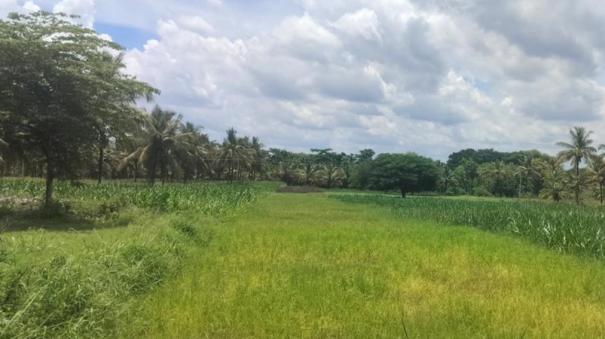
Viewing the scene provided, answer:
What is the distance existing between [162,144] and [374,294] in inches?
2049

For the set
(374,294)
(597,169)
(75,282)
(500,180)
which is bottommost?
(374,294)

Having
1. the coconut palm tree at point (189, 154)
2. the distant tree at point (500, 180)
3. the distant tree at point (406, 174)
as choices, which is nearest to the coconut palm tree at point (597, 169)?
the distant tree at point (406, 174)

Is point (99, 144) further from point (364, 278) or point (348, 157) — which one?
point (348, 157)

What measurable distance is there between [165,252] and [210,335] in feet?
16.5

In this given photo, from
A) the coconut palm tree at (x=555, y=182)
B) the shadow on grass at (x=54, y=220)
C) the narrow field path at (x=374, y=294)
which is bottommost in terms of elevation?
the narrow field path at (x=374, y=294)

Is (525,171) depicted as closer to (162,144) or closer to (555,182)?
(555,182)

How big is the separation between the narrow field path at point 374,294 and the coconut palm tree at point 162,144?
44.4 m

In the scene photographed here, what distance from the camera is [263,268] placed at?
40.7 ft

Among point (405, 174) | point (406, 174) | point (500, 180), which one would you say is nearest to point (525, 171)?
point (500, 180)

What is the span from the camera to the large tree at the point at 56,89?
2038 centimetres

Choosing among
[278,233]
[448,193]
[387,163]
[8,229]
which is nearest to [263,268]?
[278,233]

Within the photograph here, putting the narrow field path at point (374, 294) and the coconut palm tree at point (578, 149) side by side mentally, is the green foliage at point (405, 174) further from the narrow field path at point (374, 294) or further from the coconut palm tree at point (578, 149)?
the narrow field path at point (374, 294)

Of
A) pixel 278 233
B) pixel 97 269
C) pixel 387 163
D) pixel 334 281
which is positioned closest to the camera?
pixel 97 269

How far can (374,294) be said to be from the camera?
10.1 m
